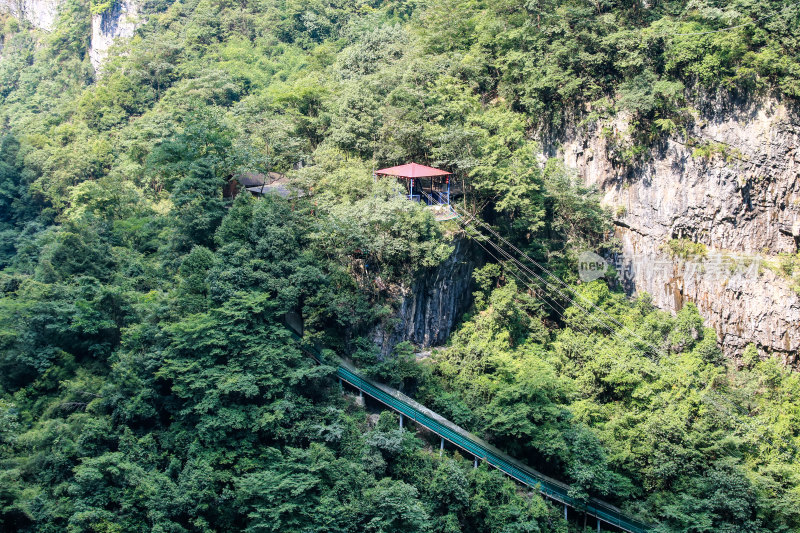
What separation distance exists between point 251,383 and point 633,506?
10.8 metres

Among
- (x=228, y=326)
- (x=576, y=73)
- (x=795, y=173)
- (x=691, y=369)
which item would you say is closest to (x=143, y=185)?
(x=228, y=326)

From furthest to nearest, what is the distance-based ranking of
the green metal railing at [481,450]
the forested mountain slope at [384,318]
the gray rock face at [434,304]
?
the gray rock face at [434,304]
the green metal railing at [481,450]
the forested mountain slope at [384,318]

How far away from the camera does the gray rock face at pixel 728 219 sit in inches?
819

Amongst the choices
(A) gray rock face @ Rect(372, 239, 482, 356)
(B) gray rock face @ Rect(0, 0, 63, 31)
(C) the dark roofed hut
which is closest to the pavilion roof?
(A) gray rock face @ Rect(372, 239, 482, 356)

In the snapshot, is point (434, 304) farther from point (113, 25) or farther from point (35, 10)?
point (35, 10)

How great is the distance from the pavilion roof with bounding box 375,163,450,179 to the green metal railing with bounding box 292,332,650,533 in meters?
6.62

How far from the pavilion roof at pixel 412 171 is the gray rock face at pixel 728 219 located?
7.38 meters

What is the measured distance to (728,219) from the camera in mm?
21484

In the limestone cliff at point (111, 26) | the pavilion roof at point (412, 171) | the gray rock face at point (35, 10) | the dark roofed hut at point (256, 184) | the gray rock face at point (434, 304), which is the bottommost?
the gray rock face at point (434, 304)

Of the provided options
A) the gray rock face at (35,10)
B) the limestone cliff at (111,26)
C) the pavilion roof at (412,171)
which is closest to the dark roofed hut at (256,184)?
the pavilion roof at (412,171)

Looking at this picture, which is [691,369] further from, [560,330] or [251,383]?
[251,383]

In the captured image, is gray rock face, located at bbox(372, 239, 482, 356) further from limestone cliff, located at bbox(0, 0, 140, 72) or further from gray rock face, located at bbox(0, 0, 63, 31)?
gray rock face, located at bbox(0, 0, 63, 31)

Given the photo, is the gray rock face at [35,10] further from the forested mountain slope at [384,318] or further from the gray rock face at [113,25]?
the forested mountain slope at [384,318]

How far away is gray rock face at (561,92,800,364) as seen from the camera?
2081 cm
